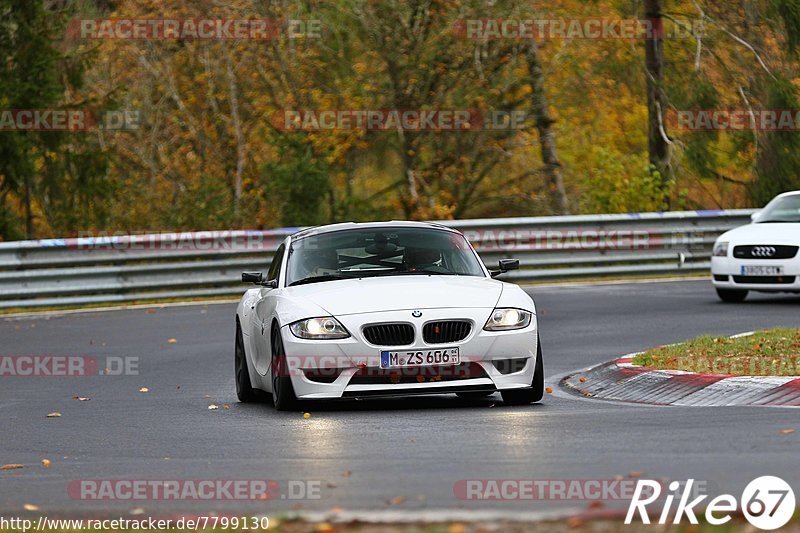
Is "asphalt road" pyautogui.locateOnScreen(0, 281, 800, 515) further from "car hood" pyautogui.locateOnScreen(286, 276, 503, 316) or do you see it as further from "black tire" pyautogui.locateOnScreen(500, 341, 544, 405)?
"car hood" pyautogui.locateOnScreen(286, 276, 503, 316)

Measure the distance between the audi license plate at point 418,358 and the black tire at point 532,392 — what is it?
0.70 metres

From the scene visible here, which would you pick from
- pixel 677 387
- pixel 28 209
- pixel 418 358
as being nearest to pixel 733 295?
pixel 677 387

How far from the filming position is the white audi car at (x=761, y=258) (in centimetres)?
2166

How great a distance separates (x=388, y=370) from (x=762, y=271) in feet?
35.8

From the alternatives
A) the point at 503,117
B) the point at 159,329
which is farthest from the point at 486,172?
the point at 159,329

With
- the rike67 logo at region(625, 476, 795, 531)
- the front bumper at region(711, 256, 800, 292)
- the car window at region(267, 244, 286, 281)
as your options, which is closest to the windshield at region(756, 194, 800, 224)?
the front bumper at region(711, 256, 800, 292)

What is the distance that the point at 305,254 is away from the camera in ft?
45.1

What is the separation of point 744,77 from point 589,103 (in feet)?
32.1

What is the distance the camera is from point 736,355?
14289 millimetres

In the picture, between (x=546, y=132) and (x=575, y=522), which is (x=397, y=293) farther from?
(x=546, y=132)

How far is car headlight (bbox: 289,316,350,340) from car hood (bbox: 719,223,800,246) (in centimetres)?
1098

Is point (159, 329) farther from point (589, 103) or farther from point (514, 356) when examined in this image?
point (589, 103)

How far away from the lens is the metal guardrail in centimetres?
2550

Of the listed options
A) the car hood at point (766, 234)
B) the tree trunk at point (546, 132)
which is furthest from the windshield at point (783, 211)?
the tree trunk at point (546, 132)
